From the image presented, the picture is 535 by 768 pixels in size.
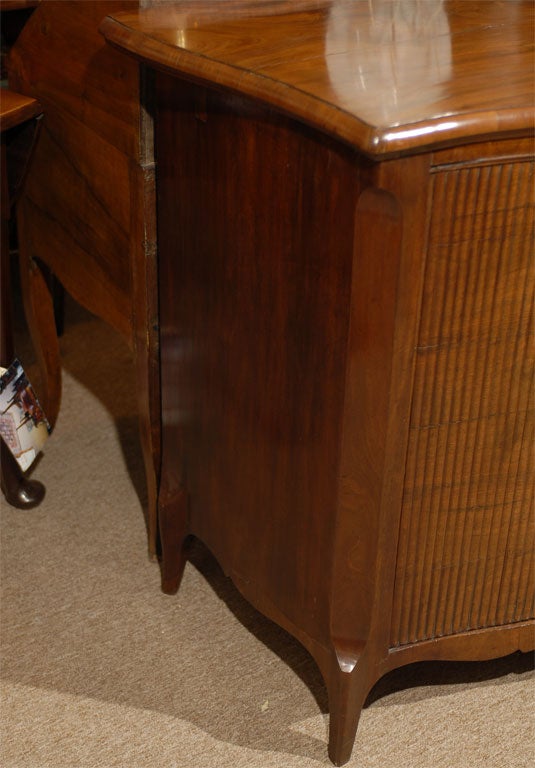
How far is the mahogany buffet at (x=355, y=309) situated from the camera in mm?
1031

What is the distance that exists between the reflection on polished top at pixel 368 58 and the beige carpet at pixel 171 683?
2.71ft

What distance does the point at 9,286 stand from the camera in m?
1.72

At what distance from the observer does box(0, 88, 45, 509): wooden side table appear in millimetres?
1559

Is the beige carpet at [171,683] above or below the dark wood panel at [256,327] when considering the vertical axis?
below

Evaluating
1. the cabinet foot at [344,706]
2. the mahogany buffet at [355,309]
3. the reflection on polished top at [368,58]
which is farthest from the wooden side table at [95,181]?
→ the cabinet foot at [344,706]

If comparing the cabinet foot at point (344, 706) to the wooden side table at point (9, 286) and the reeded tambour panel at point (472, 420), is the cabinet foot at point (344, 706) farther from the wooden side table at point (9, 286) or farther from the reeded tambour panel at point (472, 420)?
the wooden side table at point (9, 286)

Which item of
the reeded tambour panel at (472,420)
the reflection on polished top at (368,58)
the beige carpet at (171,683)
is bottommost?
the beige carpet at (171,683)

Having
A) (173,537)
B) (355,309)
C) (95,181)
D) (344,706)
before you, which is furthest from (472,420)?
(95,181)

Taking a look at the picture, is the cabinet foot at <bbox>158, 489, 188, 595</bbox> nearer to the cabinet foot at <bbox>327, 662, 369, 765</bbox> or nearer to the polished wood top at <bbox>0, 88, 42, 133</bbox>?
the cabinet foot at <bbox>327, 662, 369, 765</bbox>

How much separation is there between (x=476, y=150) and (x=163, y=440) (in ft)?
2.41

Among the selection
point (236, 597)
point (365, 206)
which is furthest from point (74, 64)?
point (236, 597)

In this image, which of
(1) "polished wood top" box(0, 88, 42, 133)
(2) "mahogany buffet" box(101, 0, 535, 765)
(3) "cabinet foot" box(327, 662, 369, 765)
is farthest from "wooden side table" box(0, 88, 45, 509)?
(3) "cabinet foot" box(327, 662, 369, 765)

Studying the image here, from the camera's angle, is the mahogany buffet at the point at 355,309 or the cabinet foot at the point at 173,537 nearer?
the mahogany buffet at the point at 355,309

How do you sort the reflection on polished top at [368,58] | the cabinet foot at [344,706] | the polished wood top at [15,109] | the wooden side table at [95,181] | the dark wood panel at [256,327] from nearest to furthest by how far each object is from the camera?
the reflection on polished top at [368,58], the dark wood panel at [256,327], the cabinet foot at [344,706], the wooden side table at [95,181], the polished wood top at [15,109]
